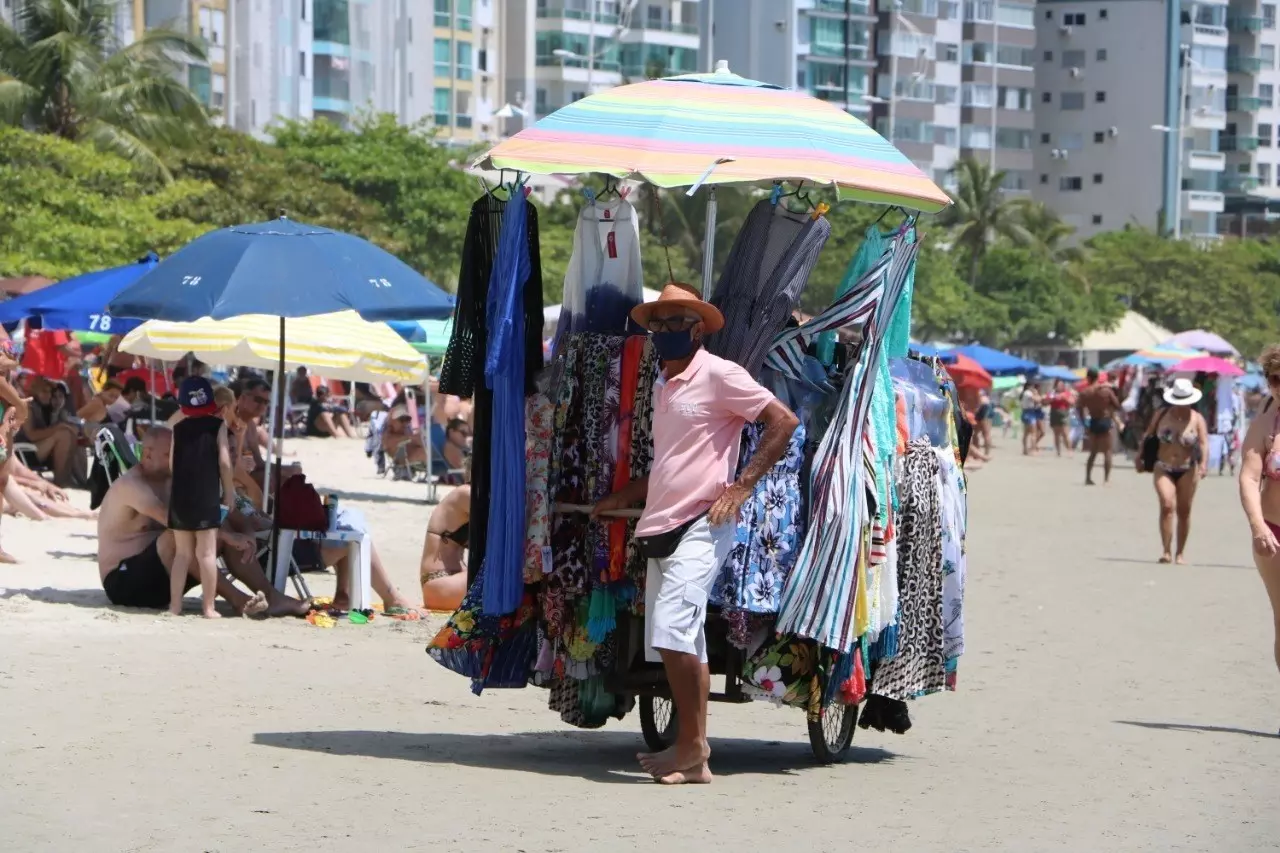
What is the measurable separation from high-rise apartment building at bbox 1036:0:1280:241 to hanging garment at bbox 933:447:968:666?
11618 cm

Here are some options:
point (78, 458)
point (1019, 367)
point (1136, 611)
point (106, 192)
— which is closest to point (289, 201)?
point (106, 192)

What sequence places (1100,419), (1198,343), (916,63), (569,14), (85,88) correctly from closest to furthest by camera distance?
(1100,419) → (85,88) → (1198,343) → (569,14) → (916,63)

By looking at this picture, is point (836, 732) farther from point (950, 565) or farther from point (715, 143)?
point (715, 143)

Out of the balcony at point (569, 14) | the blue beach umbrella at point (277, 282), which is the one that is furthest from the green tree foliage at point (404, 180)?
the blue beach umbrella at point (277, 282)

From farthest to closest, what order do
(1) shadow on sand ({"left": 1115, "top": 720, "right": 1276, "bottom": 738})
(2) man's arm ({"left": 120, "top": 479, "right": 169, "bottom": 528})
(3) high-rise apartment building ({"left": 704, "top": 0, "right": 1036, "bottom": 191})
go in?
(3) high-rise apartment building ({"left": 704, "top": 0, "right": 1036, "bottom": 191}) → (2) man's arm ({"left": 120, "top": 479, "right": 169, "bottom": 528}) → (1) shadow on sand ({"left": 1115, "top": 720, "right": 1276, "bottom": 738})

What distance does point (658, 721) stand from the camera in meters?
8.96

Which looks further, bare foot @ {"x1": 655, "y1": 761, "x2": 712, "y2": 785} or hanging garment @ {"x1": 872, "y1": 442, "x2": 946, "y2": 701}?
hanging garment @ {"x1": 872, "y1": 442, "x2": 946, "y2": 701}

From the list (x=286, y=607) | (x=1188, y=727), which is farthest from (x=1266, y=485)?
(x=286, y=607)

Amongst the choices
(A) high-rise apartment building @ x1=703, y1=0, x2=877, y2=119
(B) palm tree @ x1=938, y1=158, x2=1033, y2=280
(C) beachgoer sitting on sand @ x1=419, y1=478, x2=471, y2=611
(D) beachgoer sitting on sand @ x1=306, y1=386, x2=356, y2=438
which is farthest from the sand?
(A) high-rise apartment building @ x1=703, y1=0, x2=877, y2=119

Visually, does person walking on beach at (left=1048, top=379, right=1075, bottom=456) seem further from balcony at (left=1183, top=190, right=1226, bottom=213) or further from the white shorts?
balcony at (left=1183, top=190, right=1226, bottom=213)

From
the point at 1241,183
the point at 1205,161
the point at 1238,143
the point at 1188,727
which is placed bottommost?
the point at 1188,727

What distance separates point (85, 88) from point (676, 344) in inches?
1517

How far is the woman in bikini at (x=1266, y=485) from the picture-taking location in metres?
9.81

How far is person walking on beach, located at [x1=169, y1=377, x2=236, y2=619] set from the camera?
38.8ft
